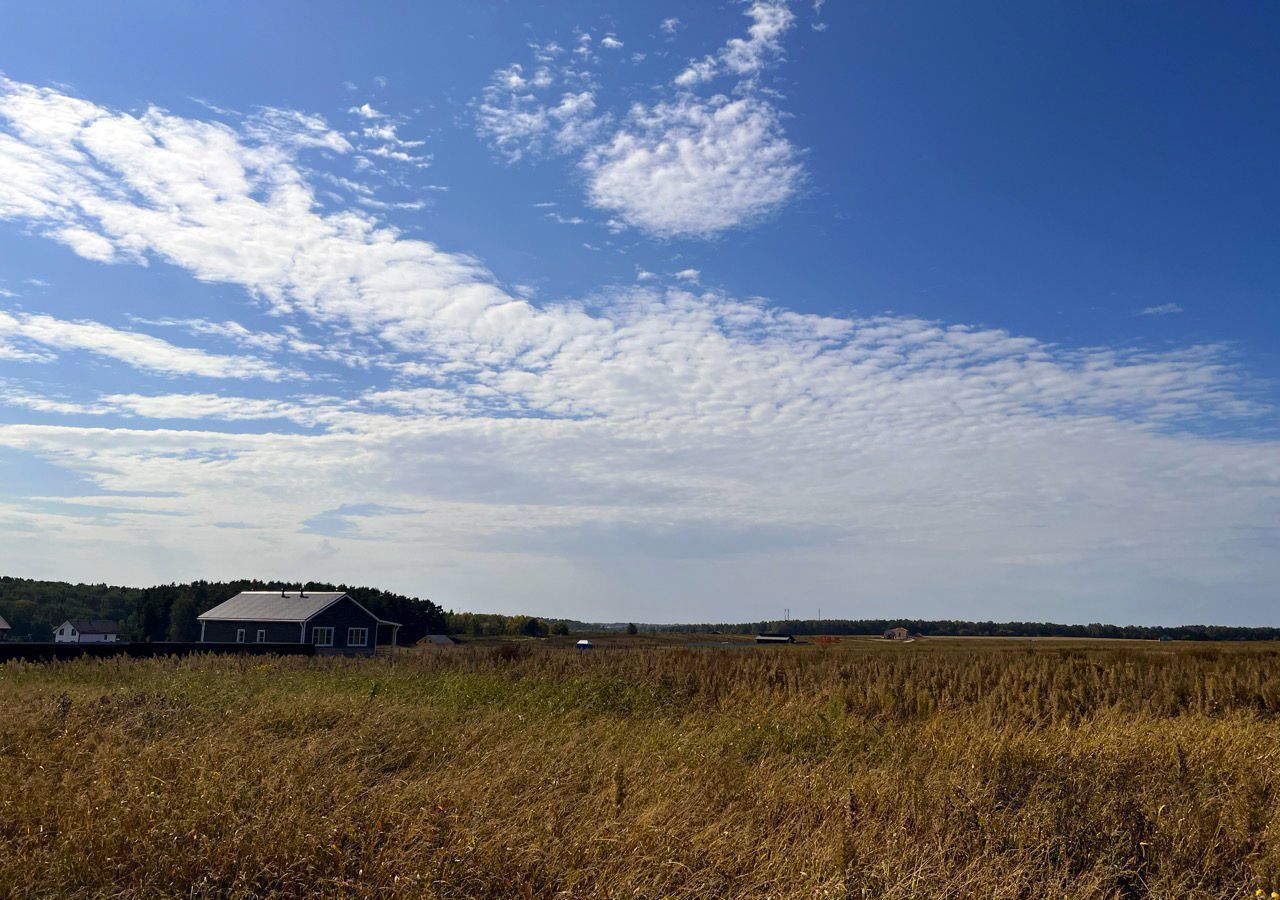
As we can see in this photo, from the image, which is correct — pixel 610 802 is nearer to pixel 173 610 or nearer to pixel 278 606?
pixel 278 606

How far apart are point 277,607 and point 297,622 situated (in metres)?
3.51

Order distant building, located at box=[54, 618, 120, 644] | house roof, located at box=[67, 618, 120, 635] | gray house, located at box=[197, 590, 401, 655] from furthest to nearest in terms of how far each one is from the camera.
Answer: house roof, located at box=[67, 618, 120, 635] → distant building, located at box=[54, 618, 120, 644] → gray house, located at box=[197, 590, 401, 655]

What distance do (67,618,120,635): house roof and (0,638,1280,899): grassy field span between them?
10874cm

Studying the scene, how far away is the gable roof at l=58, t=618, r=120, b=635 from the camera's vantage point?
344 ft

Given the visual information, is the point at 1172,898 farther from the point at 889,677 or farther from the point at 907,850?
the point at 889,677

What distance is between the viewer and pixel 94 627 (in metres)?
107

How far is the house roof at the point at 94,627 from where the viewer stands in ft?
344

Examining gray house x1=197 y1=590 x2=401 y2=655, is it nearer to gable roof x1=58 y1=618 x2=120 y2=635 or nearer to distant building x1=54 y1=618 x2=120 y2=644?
distant building x1=54 y1=618 x2=120 y2=644

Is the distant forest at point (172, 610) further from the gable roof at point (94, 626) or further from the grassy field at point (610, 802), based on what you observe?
the grassy field at point (610, 802)

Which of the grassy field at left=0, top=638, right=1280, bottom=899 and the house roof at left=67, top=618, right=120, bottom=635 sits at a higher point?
the grassy field at left=0, top=638, right=1280, bottom=899

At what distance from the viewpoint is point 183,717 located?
10633mm

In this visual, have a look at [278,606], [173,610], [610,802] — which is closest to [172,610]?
[173,610]

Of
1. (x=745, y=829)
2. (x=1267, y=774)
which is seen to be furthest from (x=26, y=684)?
(x=1267, y=774)

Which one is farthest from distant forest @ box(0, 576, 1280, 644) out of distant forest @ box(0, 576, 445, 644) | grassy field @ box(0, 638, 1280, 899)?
grassy field @ box(0, 638, 1280, 899)
